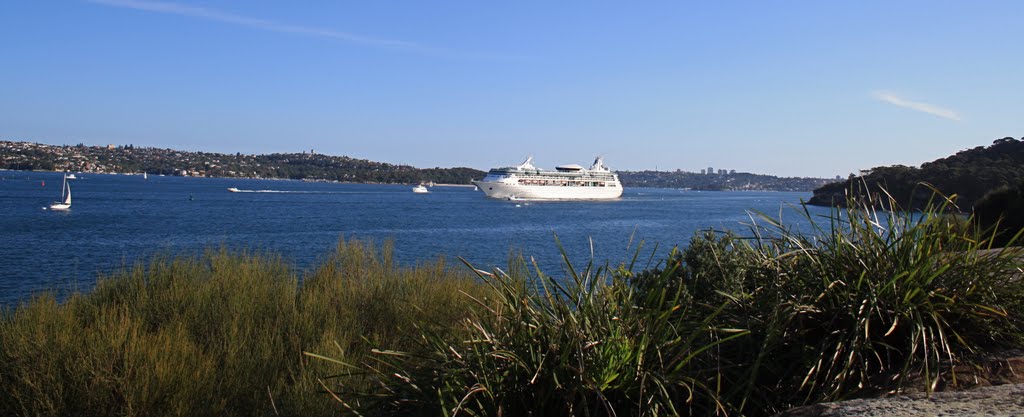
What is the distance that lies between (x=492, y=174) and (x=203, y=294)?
9609cm

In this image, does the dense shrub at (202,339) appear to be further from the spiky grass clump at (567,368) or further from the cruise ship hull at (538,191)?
the cruise ship hull at (538,191)

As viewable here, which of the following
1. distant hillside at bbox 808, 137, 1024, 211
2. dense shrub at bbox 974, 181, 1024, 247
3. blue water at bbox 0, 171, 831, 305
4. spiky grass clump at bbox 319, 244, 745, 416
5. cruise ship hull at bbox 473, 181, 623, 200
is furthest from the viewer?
cruise ship hull at bbox 473, 181, 623, 200

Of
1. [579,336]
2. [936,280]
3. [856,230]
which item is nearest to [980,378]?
[936,280]

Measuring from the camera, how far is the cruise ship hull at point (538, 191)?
101 m

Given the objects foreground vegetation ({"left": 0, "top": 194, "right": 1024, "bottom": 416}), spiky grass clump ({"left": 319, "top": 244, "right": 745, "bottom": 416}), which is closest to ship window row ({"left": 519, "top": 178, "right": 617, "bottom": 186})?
foreground vegetation ({"left": 0, "top": 194, "right": 1024, "bottom": 416})

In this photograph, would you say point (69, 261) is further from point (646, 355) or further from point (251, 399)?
point (646, 355)

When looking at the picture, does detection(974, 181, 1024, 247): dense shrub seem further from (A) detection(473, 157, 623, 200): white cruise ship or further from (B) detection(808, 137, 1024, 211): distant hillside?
(A) detection(473, 157, 623, 200): white cruise ship

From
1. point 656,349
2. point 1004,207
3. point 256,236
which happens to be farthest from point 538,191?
point 656,349

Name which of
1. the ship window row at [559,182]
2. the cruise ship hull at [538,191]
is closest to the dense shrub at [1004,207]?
the cruise ship hull at [538,191]

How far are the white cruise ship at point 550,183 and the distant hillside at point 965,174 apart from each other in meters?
49.8

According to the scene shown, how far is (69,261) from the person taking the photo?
25.8 m

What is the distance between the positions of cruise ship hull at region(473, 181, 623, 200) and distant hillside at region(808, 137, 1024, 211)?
49414mm

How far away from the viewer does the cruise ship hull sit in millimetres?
Result: 101188

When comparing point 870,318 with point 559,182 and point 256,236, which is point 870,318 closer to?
point 256,236
